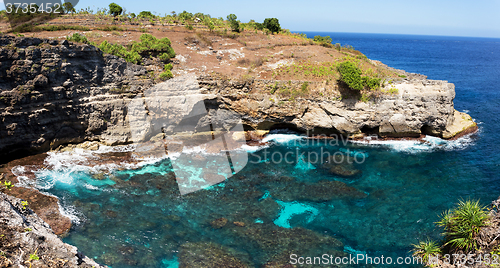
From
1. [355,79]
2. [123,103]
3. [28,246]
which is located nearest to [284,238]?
[28,246]

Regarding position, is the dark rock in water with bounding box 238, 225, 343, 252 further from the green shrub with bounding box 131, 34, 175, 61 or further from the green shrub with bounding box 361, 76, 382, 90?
A: the green shrub with bounding box 131, 34, 175, 61

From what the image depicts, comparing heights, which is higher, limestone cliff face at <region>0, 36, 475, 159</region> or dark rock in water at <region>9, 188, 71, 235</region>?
limestone cliff face at <region>0, 36, 475, 159</region>

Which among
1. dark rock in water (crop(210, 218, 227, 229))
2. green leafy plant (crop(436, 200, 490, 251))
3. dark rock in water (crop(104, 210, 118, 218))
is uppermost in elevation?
green leafy plant (crop(436, 200, 490, 251))

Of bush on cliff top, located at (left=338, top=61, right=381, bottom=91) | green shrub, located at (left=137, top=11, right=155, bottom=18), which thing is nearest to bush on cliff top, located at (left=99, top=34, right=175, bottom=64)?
green shrub, located at (left=137, top=11, right=155, bottom=18)

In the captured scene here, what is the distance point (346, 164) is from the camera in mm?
33469

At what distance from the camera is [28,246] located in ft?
28.7

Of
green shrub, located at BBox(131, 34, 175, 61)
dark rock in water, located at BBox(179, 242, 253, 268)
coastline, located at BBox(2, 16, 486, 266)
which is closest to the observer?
dark rock in water, located at BBox(179, 242, 253, 268)

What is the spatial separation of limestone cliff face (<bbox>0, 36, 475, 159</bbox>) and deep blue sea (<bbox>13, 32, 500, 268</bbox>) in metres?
2.86

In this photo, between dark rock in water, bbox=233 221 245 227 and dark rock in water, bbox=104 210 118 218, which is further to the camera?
dark rock in water, bbox=104 210 118 218

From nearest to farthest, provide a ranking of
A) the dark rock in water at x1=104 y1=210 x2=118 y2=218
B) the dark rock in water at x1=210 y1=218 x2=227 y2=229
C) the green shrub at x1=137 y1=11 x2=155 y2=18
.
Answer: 1. the dark rock in water at x1=210 y1=218 x2=227 y2=229
2. the dark rock in water at x1=104 y1=210 x2=118 y2=218
3. the green shrub at x1=137 y1=11 x2=155 y2=18

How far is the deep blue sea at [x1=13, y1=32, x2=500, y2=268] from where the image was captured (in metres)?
21.7

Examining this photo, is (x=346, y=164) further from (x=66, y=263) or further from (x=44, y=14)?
(x=44, y=14)

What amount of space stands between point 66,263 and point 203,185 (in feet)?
67.0

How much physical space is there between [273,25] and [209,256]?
48641mm
